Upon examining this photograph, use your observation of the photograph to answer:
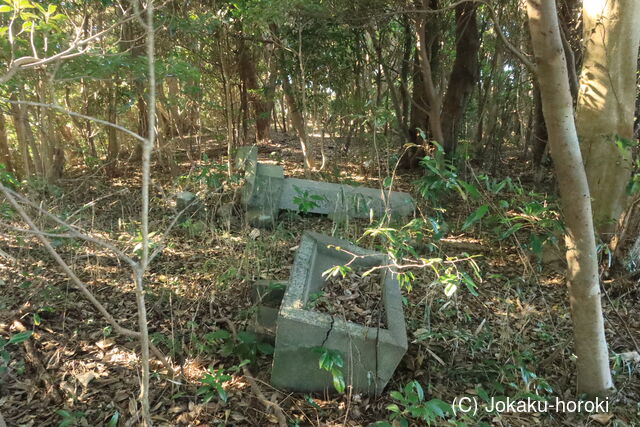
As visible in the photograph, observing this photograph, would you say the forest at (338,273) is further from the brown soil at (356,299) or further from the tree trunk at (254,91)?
the tree trunk at (254,91)

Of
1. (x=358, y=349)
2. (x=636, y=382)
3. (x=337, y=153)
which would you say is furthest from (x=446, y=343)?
(x=337, y=153)

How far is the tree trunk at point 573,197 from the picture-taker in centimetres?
177

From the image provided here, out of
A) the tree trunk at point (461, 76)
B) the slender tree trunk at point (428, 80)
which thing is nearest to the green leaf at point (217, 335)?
the slender tree trunk at point (428, 80)

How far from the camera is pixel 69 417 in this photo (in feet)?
6.68

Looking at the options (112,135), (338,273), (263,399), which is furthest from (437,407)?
(112,135)

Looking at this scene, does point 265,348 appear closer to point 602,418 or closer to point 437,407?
point 437,407

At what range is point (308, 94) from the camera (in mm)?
6938

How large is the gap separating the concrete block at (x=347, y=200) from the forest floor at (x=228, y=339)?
465 millimetres

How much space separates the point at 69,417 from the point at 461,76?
6143 millimetres

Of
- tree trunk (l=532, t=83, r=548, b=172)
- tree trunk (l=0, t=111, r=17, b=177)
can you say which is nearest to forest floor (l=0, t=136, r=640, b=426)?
tree trunk (l=532, t=83, r=548, b=172)

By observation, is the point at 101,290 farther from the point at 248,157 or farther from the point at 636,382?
the point at 636,382

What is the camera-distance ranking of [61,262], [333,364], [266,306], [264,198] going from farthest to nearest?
[264,198]
[266,306]
[333,364]
[61,262]

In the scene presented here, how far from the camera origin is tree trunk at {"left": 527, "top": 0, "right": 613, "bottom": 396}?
5.79ft

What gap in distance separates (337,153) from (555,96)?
20.7 feet
